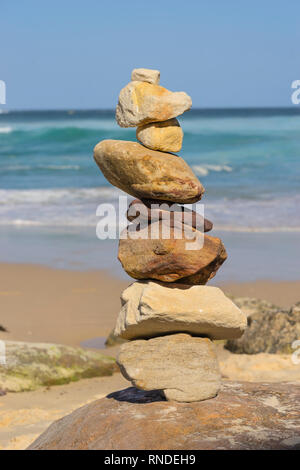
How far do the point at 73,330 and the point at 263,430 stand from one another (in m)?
5.89

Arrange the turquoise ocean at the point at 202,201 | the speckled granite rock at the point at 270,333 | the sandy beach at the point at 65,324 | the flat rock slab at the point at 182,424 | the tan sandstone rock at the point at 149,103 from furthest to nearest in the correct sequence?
the turquoise ocean at the point at 202,201 → the speckled granite rock at the point at 270,333 → the sandy beach at the point at 65,324 → the tan sandstone rock at the point at 149,103 → the flat rock slab at the point at 182,424

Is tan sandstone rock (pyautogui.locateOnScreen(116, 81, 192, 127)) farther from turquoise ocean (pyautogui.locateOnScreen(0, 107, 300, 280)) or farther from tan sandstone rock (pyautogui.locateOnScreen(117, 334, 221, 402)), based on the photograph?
turquoise ocean (pyautogui.locateOnScreen(0, 107, 300, 280))

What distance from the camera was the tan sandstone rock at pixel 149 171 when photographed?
17.5ft

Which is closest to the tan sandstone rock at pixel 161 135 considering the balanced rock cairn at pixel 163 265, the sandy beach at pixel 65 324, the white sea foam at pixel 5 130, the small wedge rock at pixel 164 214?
the balanced rock cairn at pixel 163 265

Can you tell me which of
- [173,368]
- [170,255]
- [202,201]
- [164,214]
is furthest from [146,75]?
[202,201]

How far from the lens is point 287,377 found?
8.31 meters

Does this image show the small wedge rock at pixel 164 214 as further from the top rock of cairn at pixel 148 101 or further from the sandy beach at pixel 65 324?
the sandy beach at pixel 65 324

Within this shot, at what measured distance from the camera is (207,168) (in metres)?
31.4

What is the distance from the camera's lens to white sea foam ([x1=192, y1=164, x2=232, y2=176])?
30337mm

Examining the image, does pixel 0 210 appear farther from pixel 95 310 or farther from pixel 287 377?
pixel 287 377

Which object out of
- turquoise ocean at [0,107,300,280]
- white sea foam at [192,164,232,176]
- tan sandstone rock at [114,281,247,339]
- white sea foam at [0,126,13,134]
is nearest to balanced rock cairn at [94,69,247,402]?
tan sandstone rock at [114,281,247,339]

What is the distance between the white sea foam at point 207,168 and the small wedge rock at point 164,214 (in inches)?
948

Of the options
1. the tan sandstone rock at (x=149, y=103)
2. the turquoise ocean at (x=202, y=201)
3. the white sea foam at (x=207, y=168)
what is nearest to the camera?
the tan sandstone rock at (x=149, y=103)

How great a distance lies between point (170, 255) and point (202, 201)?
15.0m
